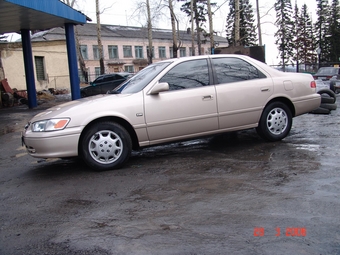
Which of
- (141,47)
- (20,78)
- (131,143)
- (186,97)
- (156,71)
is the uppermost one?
(141,47)

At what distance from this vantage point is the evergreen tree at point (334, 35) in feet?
177

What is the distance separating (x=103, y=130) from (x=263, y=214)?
260 cm

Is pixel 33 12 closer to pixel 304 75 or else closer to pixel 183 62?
pixel 183 62

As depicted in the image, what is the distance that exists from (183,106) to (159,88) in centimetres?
51

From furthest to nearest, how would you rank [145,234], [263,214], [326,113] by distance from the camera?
1. [326,113]
2. [263,214]
3. [145,234]

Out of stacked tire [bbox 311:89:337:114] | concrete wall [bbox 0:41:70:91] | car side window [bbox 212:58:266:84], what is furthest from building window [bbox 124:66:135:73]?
car side window [bbox 212:58:266:84]

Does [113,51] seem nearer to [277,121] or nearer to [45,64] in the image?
[45,64]

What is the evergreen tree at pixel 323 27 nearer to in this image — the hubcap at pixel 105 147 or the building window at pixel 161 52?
the building window at pixel 161 52

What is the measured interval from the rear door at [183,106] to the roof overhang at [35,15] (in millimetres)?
6747

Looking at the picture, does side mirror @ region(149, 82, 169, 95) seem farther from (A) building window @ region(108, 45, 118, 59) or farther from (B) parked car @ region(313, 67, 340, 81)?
(A) building window @ region(108, 45, 118, 59)

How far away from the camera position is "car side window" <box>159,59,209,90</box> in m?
5.48

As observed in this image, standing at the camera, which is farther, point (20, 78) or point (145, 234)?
point (20, 78)

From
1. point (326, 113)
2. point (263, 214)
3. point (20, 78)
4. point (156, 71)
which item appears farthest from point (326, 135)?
point (20, 78)

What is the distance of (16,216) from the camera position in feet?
11.6
